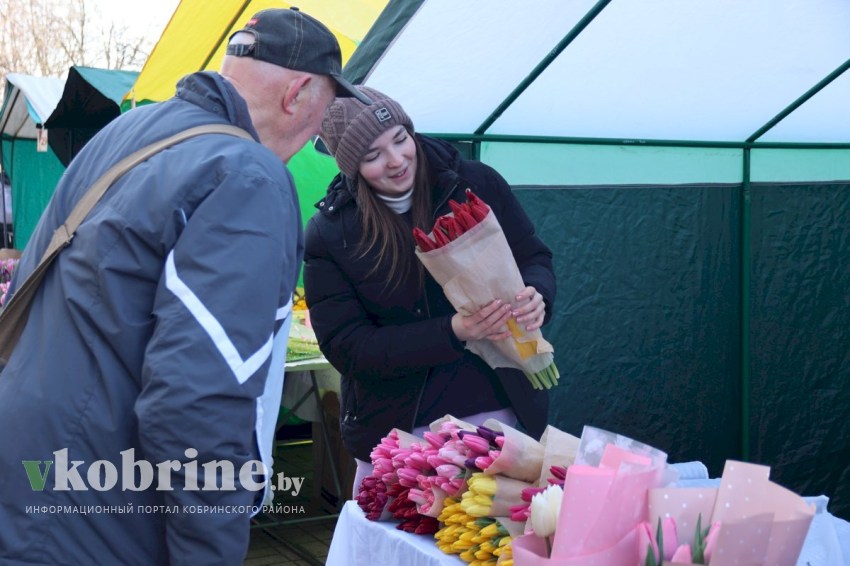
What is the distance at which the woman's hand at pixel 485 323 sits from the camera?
2262 millimetres

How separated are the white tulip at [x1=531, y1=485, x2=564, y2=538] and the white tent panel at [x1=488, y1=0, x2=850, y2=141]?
87.9 inches

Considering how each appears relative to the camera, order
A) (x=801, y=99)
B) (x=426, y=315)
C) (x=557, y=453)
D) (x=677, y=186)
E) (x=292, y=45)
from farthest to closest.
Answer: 1. (x=677, y=186)
2. (x=801, y=99)
3. (x=426, y=315)
4. (x=557, y=453)
5. (x=292, y=45)

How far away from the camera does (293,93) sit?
1618 mm

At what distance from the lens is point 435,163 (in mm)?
2574

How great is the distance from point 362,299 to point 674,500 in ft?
4.38

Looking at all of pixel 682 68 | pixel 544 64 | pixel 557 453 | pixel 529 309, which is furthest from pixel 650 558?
pixel 682 68

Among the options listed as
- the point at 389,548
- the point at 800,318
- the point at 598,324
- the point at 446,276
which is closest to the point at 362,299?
the point at 446,276

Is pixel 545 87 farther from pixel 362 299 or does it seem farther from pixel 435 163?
pixel 362 299

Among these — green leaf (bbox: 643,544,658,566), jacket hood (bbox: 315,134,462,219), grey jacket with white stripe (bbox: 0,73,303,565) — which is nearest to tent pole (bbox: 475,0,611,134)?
jacket hood (bbox: 315,134,462,219)

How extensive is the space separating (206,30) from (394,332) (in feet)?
12.6

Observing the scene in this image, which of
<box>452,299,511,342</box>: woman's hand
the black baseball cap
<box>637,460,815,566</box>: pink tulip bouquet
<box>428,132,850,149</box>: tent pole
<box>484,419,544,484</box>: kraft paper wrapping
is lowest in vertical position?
<box>484,419,544,484</box>: kraft paper wrapping

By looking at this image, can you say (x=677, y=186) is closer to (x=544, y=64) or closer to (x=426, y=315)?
(x=544, y=64)

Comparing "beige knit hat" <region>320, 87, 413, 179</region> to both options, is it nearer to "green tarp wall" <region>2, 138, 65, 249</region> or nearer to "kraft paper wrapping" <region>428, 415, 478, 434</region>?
"kraft paper wrapping" <region>428, 415, 478, 434</region>

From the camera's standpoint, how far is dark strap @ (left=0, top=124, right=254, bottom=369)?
1.42 metres
